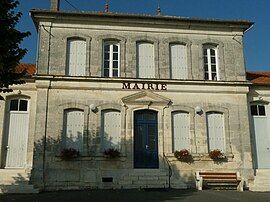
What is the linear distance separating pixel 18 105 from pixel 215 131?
30.5 feet

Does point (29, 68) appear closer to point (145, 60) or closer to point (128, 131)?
point (145, 60)

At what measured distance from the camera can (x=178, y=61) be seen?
58.5 ft

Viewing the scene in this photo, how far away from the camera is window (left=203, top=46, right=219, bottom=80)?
58.8ft

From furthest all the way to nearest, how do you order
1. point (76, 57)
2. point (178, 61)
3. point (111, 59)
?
point (178, 61), point (111, 59), point (76, 57)

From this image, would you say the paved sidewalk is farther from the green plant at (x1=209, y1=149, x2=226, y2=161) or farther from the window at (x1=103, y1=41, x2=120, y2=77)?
the window at (x1=103, y1=41, x2=120, y2=77)

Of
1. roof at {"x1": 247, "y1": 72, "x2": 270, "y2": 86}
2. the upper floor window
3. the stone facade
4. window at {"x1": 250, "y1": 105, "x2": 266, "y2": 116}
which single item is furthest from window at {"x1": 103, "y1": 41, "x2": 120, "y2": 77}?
window at {"x1": 250, "y1": 105, "x2": 266, "y2": 116}

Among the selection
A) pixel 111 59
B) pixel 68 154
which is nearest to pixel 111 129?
pixel 68 154

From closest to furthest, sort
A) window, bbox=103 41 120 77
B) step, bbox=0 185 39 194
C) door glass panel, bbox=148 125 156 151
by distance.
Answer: step, bbox=0 185 39 194 < door glass panel, bbox=148 125 156 151 < window, bbox=103 41 120 77

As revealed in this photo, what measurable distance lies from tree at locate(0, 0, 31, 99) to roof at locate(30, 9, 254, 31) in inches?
253

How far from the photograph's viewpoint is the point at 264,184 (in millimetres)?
16109

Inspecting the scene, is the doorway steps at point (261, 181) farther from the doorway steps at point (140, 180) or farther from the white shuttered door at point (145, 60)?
the white shuttered door at point (145, 60)

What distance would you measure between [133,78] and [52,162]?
17.0 ft

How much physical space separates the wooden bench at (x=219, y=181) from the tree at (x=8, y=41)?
29.4 ft

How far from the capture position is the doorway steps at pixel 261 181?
52.3 feet
